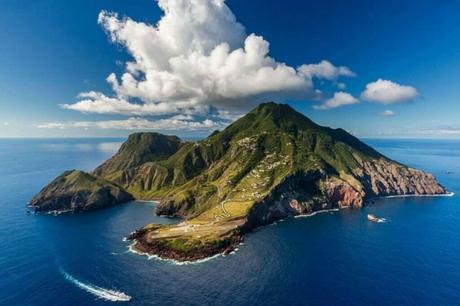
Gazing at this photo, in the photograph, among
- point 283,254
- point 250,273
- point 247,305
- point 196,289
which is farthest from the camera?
point 283,254

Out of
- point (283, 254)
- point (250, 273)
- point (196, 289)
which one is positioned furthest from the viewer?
point (283, 254)

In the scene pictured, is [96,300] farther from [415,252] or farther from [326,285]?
[415,252]

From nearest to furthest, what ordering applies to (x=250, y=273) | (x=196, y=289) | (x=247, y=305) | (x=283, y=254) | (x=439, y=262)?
(x=247, y=305)
(x=196, y=289)
(x=250, y=273)
(x=439, y=262)
(x=283, y=254)

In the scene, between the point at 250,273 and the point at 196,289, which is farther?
the point at 250,273

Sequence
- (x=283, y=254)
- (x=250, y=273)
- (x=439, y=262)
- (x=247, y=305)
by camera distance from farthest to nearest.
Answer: (x=283, y=254)
(x=439, y=262)
(x=250, y=273)
(x=247, y=305)

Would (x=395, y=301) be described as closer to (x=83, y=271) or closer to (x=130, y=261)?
(x=130, y=261)

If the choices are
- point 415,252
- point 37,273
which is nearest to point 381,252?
point 415,252

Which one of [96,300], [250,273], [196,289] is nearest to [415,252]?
[250,273]

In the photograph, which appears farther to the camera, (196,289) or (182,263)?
(182,263)
